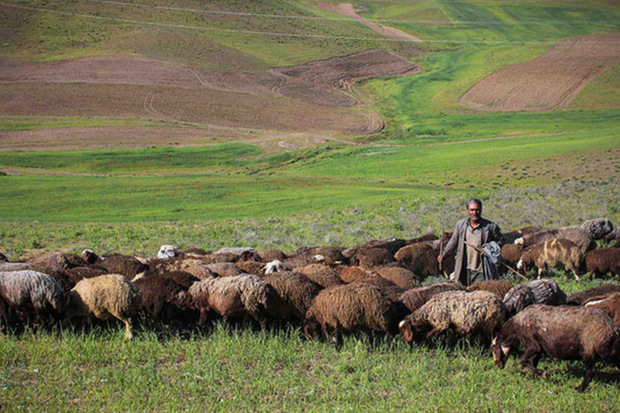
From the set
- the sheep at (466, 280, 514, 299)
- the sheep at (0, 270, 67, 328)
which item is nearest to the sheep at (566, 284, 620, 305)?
the sheep at (466, 280, 514, 299)

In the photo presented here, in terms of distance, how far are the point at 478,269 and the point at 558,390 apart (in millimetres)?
3786

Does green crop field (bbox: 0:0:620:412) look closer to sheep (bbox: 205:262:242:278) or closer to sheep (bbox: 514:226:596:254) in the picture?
sheep (bbox: 514:226:596:254)

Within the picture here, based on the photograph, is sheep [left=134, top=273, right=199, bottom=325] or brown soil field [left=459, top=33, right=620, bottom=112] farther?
brown soil field [left=459, top=33, right=620, bottom=112]

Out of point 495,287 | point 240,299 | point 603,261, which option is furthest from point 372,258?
point 240,299

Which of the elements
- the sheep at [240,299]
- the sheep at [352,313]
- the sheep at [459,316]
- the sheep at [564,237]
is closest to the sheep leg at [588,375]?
the sheep at [459,316]

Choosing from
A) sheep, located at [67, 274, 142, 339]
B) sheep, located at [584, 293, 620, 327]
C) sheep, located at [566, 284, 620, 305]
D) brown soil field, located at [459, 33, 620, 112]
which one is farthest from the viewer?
brown soil field, located at [459, 33, 620, 112]

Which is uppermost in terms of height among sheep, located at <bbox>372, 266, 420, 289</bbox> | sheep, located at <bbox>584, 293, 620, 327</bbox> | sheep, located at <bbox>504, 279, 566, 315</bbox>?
sheep, located at <bbox>584, 293, 620, 327</bbox>

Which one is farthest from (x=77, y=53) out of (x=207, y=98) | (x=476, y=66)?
(x=476, y=66)

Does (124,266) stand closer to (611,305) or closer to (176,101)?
(611,305)

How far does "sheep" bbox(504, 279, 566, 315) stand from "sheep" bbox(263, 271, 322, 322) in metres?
3.08

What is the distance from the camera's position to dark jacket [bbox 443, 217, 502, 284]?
1083 cm

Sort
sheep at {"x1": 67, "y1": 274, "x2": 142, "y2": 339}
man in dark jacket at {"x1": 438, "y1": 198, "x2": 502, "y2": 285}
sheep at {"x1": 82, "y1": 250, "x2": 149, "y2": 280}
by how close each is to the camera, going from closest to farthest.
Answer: sheep at {"x1": 67, "y1": 274, "x2": 142, "y2": 339}, man in dark jacket at {"x1": 438, "y1": 198, "x2": 502, "y2": 285}, sheep at {"x1": 82, "y1": 250, "x2": 149, "y2": 280}

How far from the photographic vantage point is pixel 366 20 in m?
93.9

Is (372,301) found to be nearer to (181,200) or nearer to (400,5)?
(181,200)
